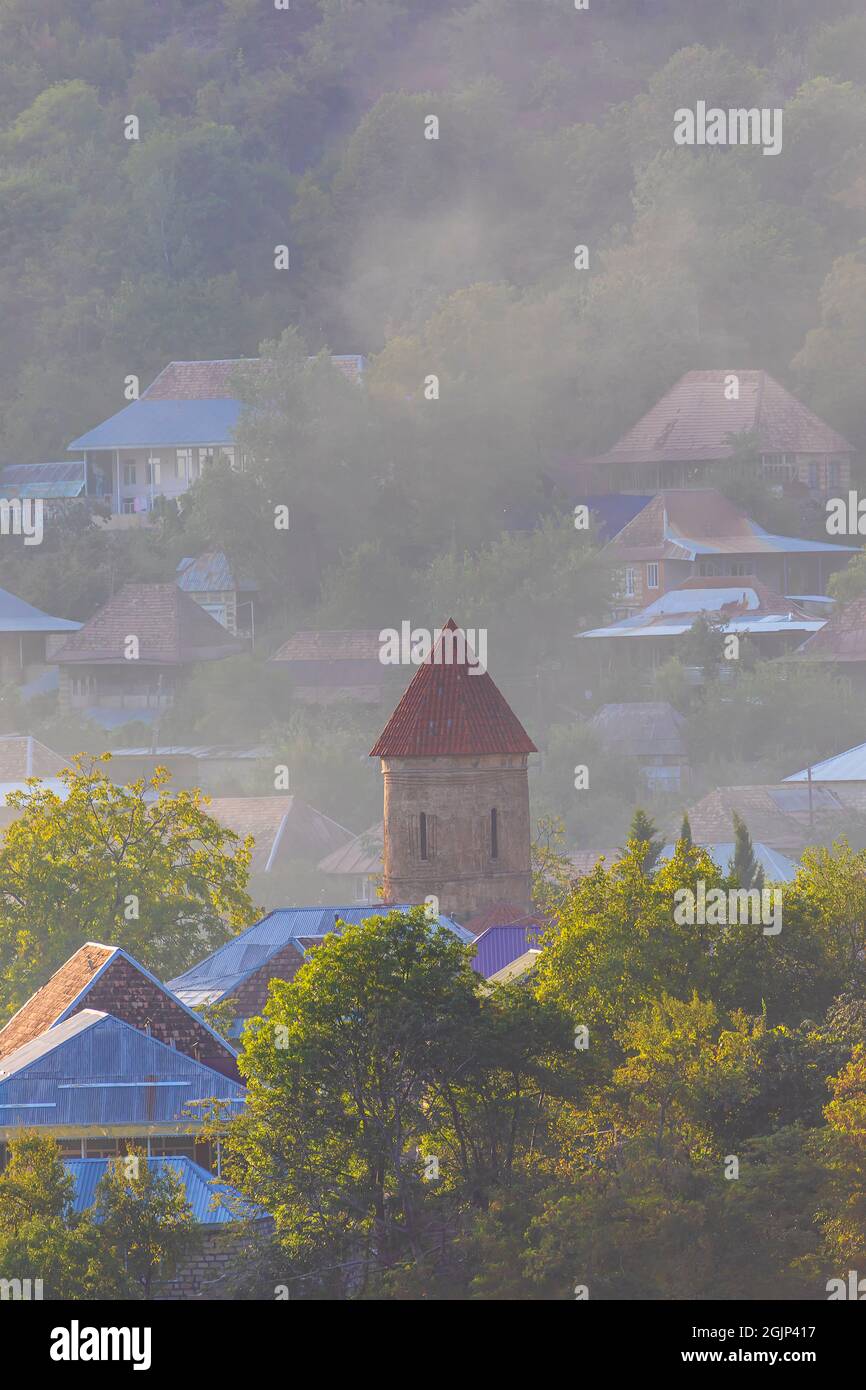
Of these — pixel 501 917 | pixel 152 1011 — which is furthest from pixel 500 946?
pixel 152 1011

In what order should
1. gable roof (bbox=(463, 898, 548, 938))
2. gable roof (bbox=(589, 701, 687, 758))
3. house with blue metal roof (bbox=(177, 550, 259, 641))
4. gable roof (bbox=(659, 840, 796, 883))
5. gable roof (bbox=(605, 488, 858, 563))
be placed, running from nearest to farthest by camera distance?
gable roof (bbox=(463, 898, 548, 938)) < gable roof (bbox=(659, 840, 796, 883)) < gable roof (bbox=(589, 701, 687, 758)) < gable roof (bbox=(605, 488, 858, 563)) < house with blue metal roof (bbox=(177, 550, 259, 641))

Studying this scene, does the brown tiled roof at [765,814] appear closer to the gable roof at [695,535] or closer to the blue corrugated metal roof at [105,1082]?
the gable roof at [695,535]

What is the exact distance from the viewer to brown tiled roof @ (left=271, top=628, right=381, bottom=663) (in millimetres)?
131125

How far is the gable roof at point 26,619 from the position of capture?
137250 mm

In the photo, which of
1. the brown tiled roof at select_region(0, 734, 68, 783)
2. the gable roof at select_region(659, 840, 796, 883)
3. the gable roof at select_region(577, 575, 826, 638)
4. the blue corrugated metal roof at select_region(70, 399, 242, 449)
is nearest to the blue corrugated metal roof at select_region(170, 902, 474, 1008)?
the gable roof at select_region(659, 840, 796, 883)

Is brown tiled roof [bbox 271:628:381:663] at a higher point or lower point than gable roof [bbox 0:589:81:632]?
lower

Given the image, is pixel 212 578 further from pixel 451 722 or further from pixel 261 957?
pixel 261 957

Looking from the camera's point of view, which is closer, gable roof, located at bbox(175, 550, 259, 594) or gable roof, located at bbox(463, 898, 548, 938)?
gable roof, located at bbox(463, 898, 548, 938)

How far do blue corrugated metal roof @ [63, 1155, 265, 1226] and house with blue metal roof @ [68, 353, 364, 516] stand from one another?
104 m

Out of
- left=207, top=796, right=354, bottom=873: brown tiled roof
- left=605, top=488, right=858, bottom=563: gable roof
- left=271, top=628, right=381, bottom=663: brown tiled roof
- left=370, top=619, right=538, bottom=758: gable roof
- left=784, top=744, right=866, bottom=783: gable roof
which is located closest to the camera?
left=370, top=619, right=538, bottom=758: gable roof

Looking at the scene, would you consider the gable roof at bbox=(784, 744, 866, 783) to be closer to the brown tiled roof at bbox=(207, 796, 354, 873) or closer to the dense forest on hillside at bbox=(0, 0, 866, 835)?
the dense forest on hillside at bbox=(0, 0, 866, 835)

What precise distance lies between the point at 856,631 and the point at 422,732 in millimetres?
63706

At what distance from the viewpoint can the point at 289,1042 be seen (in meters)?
45.2
